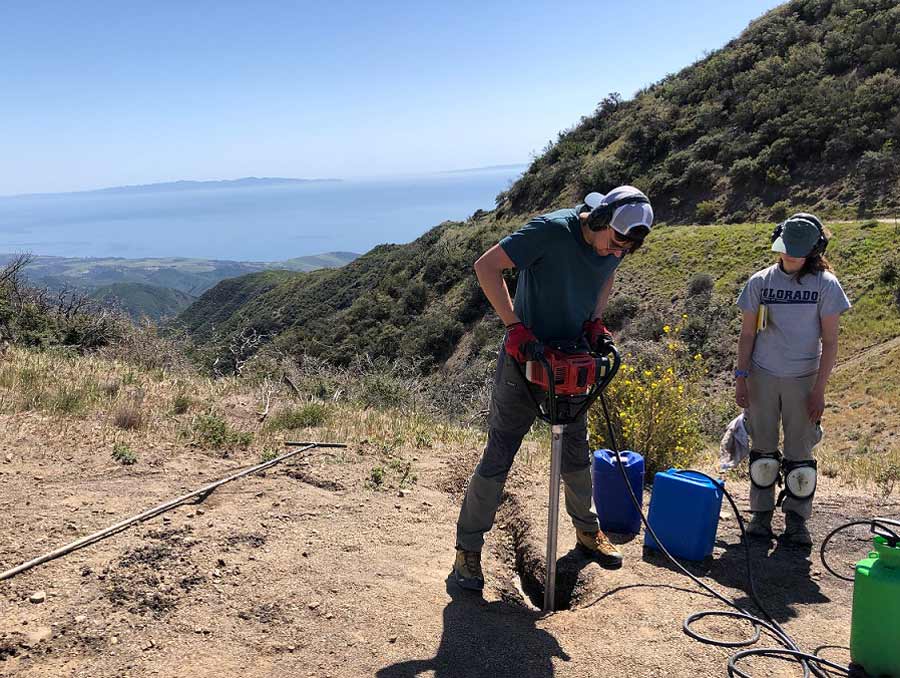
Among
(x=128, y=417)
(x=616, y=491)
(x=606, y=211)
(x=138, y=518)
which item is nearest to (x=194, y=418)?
(x=128, y=417)

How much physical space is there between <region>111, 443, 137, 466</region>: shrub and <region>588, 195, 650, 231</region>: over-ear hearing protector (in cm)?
374

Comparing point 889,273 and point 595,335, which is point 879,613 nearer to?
point 595,335

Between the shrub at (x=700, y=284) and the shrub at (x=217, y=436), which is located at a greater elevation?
the shrub at (x=700, y=284)

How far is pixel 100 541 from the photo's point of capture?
363 cm

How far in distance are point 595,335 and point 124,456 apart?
11.7ft

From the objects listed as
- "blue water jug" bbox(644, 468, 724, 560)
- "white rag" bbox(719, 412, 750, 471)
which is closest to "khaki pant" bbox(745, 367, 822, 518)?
"white rag" bbox(719, 412, 750, 471)

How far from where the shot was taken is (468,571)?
3.59 metres

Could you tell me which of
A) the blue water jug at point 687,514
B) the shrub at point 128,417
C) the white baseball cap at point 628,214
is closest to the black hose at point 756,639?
the blue water jug at point 687,514

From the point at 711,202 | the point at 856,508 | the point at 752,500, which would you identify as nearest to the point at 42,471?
the point at 752,500

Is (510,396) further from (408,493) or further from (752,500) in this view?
(752,500)

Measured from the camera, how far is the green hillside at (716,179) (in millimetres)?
23953

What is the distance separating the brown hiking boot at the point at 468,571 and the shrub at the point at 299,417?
125 inches

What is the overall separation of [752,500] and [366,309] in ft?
107

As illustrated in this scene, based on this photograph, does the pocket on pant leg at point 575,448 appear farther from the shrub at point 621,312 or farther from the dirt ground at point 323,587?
the shrub at point 621,312
